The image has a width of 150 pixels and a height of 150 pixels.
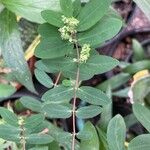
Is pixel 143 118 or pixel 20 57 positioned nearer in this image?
pixel 143 118

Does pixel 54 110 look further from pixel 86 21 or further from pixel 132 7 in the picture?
pixel 132 7

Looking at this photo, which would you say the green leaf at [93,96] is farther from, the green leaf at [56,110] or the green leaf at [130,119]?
the green leaf at [130,119]

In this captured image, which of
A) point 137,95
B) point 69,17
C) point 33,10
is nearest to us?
point 69,17

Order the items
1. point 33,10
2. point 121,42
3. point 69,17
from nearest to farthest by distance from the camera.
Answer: point 69,17 → point 33,10 → point 121,42

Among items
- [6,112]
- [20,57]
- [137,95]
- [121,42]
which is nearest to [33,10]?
[20,57]

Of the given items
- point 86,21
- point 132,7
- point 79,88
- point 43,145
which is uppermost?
point 132,7

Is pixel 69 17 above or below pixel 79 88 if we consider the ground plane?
above

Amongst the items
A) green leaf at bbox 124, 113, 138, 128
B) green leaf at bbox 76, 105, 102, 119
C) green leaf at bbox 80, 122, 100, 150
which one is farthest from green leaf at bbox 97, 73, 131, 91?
green leaf at bbox 76, 105, 102, 119

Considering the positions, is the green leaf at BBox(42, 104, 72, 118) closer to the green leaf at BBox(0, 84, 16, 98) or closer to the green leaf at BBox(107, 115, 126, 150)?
the green leaf at BBox(107, 115, 126, 150)
